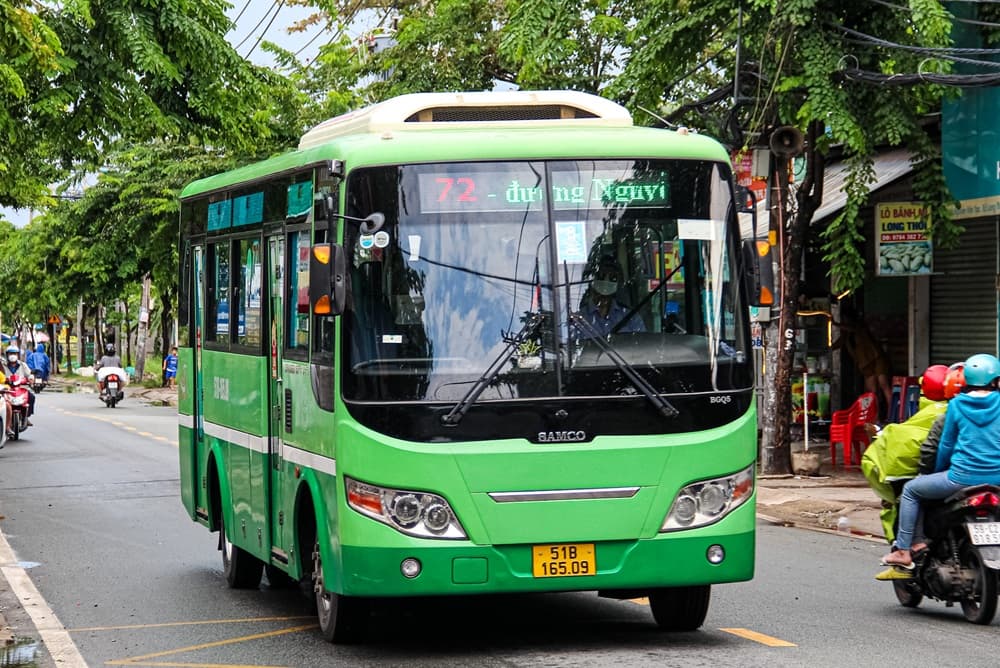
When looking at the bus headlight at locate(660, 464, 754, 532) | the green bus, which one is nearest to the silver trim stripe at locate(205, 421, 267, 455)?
the green bus

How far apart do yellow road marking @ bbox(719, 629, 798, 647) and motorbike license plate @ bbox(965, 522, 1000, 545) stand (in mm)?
1239

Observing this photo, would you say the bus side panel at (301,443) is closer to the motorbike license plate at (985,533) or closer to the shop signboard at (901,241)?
the motorbike license plate at (985,533)

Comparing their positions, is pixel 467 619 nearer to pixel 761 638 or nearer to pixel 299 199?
pixel 761 638

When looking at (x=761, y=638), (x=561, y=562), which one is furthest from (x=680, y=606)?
(x=561, y=562)

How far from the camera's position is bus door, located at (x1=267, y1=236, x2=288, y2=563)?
966 centimetres

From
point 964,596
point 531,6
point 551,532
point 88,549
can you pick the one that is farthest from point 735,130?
point 551,532

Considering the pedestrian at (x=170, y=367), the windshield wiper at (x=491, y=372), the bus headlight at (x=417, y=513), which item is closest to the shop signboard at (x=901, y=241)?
the windshield wiper at (x=491, y=372)

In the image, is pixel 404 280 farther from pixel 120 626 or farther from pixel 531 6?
pixel 531 6

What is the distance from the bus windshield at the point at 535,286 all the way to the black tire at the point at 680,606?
4.02 feet

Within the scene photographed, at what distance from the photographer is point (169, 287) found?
47812 mm

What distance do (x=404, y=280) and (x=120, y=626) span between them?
3114 millimetres

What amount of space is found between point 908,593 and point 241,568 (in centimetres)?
443

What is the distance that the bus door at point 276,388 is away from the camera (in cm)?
966

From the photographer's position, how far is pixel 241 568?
11.4 metres
